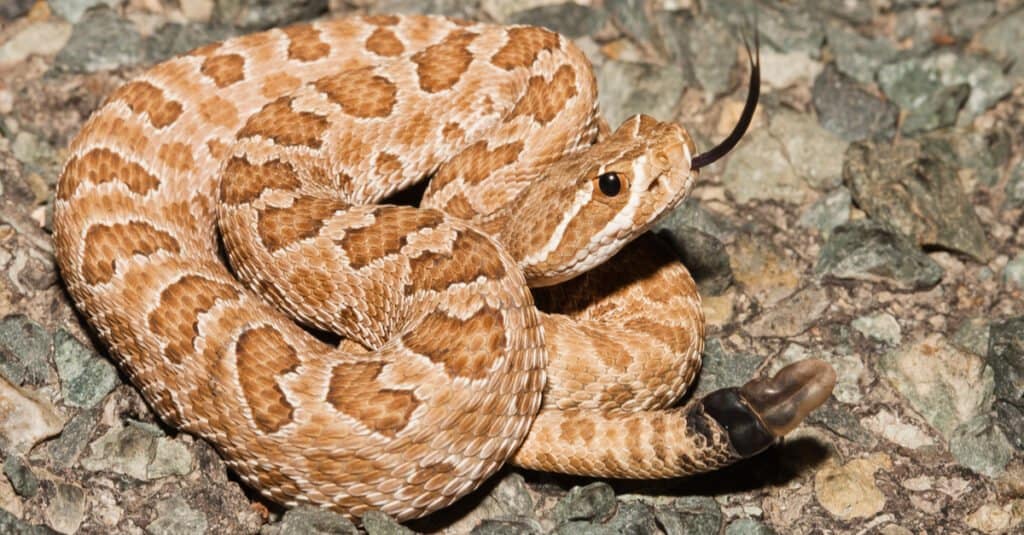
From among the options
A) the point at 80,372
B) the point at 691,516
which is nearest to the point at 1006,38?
the point at 691,516

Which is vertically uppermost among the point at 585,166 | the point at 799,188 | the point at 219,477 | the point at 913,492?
the point at 585,166

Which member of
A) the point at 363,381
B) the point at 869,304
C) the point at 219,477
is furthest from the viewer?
the point at 869,304

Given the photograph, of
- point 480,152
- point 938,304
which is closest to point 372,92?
point 480,152

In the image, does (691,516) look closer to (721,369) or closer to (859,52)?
(721,369)

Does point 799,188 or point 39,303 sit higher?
point 799,188

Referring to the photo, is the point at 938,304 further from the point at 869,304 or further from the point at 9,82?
the point at 9,82

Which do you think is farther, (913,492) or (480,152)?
(480,152)

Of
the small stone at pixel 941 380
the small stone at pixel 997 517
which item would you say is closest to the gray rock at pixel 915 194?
the small stone at pixel 941 380
